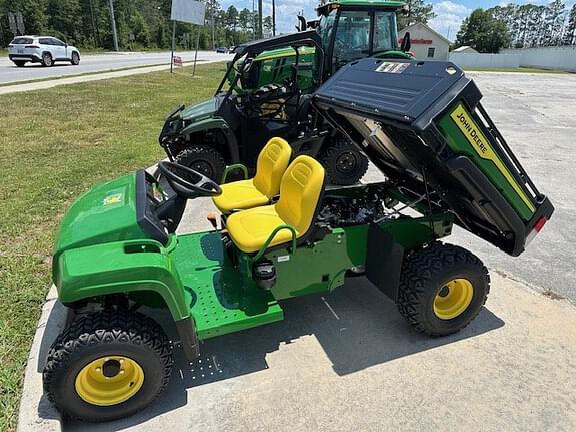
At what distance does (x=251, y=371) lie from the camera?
2.75 meters

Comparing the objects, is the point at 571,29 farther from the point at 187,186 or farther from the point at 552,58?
the point at 187,186

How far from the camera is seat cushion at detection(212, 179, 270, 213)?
3.62m

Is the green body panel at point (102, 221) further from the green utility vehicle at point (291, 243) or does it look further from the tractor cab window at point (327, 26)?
the tractor cab window at point (327, 26)

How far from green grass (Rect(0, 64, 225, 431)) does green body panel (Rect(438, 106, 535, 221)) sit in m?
2.65

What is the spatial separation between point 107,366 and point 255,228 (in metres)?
1.21

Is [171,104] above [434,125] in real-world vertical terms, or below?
below

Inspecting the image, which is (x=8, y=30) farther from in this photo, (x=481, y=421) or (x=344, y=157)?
(x=481, y=421)

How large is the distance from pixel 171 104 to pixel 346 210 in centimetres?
983

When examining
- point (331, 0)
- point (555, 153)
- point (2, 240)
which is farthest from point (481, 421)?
point (555, 153)

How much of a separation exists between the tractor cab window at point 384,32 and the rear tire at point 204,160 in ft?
9.93

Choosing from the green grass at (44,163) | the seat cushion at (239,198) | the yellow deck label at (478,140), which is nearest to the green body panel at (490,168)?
the yellow deck label at (478,140)

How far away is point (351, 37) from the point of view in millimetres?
6766

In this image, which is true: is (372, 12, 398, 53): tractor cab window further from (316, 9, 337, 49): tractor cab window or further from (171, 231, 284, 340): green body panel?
(171, 231, 284, 340): green body panel

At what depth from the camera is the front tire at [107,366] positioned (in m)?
2.25
